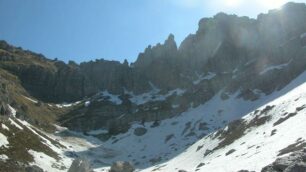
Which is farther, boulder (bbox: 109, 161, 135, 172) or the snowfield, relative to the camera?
boulder (bbox: 109, 161, 135, 172)

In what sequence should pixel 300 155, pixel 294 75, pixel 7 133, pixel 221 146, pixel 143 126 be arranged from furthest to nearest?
pixel 143 126, pixel 294 75, pixel 7 133, pixel 221 146, pixel 300 155

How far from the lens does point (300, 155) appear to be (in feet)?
86.6

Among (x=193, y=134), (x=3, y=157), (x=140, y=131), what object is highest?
(x=140, y=131)

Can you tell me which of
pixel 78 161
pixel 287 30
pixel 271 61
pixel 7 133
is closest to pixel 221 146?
pixel 78 161

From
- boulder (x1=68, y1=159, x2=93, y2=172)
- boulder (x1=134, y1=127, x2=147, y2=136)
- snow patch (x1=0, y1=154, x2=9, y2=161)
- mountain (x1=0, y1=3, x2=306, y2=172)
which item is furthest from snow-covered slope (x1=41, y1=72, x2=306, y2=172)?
snow patch (x1=0, y1=154, x2=9, y2=161)

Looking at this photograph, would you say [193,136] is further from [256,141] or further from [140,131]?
[256,141]

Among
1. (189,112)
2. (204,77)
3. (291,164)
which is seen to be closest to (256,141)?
(291,164)

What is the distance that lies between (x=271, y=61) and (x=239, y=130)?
7256cm

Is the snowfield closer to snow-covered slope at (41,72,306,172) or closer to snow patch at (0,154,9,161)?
snow-covered slope at (41,72,306,172)

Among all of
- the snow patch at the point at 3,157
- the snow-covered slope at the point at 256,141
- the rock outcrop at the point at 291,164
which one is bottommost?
the rock outcrop at the point at 291,164

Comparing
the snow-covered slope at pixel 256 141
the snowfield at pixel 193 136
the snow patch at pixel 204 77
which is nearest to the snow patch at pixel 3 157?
the snowfield at pixel 193 136

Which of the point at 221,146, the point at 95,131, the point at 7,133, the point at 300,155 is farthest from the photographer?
the point at 95,131

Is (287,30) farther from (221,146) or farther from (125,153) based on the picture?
(221,146)

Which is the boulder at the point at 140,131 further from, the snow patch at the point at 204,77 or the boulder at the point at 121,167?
the boulder at the point at 121,167
